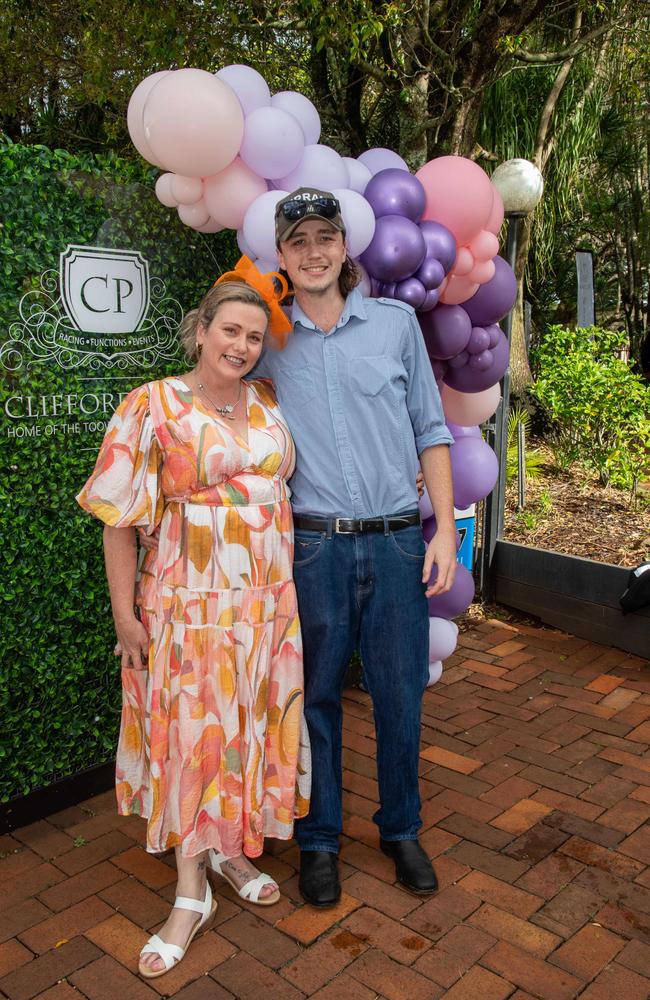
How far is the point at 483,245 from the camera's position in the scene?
2826 mm

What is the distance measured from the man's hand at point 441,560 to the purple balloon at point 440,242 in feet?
3.01

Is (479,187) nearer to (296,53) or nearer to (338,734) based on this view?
(338,734)

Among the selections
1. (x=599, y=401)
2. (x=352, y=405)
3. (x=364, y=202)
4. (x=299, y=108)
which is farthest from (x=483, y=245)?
(x=599, y=401)

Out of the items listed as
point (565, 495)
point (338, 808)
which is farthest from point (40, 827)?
point (565, 495)

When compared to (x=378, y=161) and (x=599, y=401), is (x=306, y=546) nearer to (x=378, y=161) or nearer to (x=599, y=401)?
(x=378, y=161)

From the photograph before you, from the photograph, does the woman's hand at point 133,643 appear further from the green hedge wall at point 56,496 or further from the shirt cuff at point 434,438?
the shirt cuff at point 434,438

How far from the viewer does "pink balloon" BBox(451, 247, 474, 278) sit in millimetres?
2779

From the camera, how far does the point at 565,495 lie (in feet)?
19.8

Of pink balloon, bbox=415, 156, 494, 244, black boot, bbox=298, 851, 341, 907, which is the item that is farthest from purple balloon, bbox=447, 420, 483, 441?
black boot, bbox=298, 851, 341, 907

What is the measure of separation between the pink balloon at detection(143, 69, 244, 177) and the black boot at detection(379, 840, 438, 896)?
2104mm

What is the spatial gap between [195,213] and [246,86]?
1.32ft

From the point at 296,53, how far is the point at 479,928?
18.9ft

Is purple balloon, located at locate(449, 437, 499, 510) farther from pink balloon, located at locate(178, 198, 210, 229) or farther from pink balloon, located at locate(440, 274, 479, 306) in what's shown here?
pink balloon, located at locate(178, 198, 210, 229)

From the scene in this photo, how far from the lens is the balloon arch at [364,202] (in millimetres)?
2270
